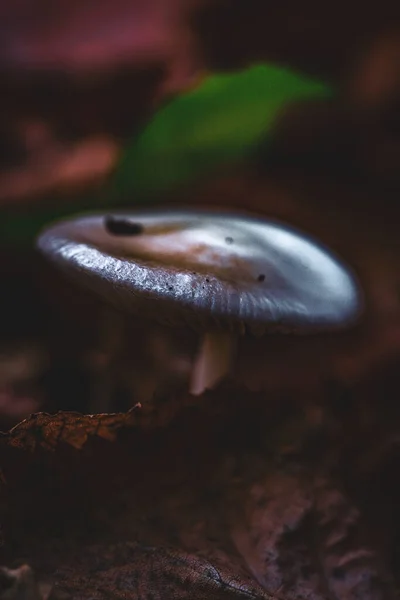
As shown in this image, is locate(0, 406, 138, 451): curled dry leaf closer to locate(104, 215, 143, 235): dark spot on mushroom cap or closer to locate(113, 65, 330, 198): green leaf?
locate(104, 215, 143, 235): dark spot on mushroom cap

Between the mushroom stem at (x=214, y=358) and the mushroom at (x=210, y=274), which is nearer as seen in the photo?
the mushroom at (x=210, y=274)

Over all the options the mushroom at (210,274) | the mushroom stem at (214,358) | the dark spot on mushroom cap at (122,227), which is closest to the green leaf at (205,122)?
the mushroom at (210,274)

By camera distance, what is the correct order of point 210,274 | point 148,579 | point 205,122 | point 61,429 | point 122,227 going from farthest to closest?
1. point 205,122
2. point 122,227
3. point 210,274
4. point 61,429
5. point 148,579

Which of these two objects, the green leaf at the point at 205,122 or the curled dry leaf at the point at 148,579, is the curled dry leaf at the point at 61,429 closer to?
the curled dry leaf at the point at 148,579

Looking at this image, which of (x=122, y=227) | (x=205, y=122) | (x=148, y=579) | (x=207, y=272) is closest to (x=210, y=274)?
(x=207, y=272)

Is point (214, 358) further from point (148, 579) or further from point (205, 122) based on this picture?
point (205, 122)

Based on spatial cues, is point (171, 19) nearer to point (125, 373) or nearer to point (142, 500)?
point (125, 373)

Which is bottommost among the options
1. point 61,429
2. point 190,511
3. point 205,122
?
point 190,511

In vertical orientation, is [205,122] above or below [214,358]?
above
